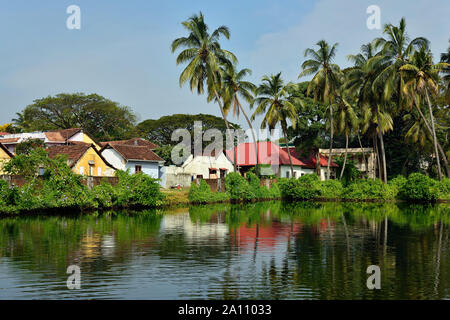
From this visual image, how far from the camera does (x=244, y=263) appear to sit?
13.5m

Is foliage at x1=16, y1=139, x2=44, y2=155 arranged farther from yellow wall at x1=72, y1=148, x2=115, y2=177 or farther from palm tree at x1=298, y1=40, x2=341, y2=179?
palm tree at x1=298, y1=40, x2=341, y2=179

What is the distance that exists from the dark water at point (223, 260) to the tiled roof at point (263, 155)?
37315mm

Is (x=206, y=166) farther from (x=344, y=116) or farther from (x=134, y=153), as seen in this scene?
(x=344, y=116)

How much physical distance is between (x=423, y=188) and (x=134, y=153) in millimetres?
28950

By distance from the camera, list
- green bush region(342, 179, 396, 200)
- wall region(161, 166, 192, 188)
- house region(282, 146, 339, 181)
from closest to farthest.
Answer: green bush region(342, 179, 396, 200) < wall region(161, 166, 192, 188) < house region(282, 146, 339, 181)

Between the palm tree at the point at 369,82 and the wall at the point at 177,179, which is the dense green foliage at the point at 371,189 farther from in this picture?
the wall at the point at 177,179

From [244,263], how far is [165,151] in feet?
170

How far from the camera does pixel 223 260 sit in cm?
1388

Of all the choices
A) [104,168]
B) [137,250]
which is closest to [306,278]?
[137,250]

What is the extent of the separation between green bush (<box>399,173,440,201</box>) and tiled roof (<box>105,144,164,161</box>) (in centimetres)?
2602

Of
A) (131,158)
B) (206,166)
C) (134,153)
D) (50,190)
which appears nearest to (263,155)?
(206,166)

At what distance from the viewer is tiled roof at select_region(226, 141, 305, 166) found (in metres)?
61.3

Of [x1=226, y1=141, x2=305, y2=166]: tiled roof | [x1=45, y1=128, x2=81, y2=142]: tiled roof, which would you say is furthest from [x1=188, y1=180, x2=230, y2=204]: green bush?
[x1=45, y1=128, x2=81, y2=142]: tiled roof

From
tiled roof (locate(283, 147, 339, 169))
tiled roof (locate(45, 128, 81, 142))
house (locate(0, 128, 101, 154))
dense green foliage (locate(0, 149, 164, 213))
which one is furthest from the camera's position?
tiled roof (locate(283, 147, 339, 169))
